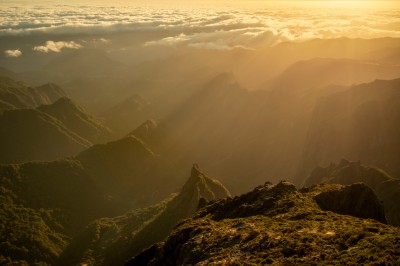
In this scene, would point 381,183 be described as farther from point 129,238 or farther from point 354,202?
point 129,238

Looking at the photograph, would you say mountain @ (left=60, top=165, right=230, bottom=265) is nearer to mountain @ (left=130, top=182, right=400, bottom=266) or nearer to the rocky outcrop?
mountain @ (left=130, top=182, right=400, bottom=266)

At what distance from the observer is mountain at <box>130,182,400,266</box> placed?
2421 inches

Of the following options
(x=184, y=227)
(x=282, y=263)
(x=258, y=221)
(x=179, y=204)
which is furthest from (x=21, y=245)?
(x=282, y=263)

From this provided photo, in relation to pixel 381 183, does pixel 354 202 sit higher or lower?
higher

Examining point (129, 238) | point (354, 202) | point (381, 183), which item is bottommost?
point (129, 238)

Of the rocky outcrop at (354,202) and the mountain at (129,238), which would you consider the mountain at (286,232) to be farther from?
the mountain at (129,238)

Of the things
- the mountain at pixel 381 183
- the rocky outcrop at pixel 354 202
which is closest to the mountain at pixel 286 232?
the rocky outcrop at pixel 354 202

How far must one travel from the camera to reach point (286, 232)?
2874 inches

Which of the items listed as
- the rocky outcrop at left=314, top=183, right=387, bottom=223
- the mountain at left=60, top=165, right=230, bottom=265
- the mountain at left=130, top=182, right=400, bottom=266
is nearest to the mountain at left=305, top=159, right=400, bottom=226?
the rocky outcrop at left=314, top=183, right=387, bottom=223

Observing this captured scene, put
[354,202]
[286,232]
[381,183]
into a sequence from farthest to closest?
[381,183] < [354,202] < [286,232]

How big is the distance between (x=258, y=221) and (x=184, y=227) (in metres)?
15.3

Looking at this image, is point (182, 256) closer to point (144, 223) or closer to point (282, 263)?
point (282, 263)

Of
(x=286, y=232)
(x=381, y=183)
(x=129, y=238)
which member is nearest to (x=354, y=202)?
(x=286, y=232)

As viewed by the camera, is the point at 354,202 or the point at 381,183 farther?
the point at 381,183
